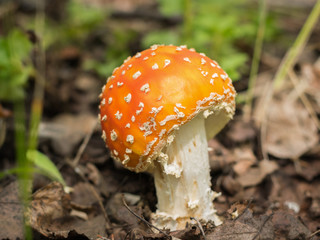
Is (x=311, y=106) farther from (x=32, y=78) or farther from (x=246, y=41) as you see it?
(x=32, y=78)

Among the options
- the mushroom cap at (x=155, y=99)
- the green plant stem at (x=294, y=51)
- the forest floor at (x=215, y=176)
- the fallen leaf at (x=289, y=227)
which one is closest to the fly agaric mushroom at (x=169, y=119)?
the mushroom cap at (x=155, y=99)

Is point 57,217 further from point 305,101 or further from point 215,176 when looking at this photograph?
point 305,101

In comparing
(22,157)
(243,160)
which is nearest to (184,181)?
(243,160)

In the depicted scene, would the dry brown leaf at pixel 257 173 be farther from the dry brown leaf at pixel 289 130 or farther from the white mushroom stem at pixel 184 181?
the white mushroom stem at pixel 184 181

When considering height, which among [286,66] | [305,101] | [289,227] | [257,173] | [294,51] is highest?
[294,51]

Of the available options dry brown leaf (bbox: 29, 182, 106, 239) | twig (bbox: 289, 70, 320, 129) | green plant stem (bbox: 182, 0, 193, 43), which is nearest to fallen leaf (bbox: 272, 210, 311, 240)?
dry brown leaf (bbox: 29, 182, 106, 239)
